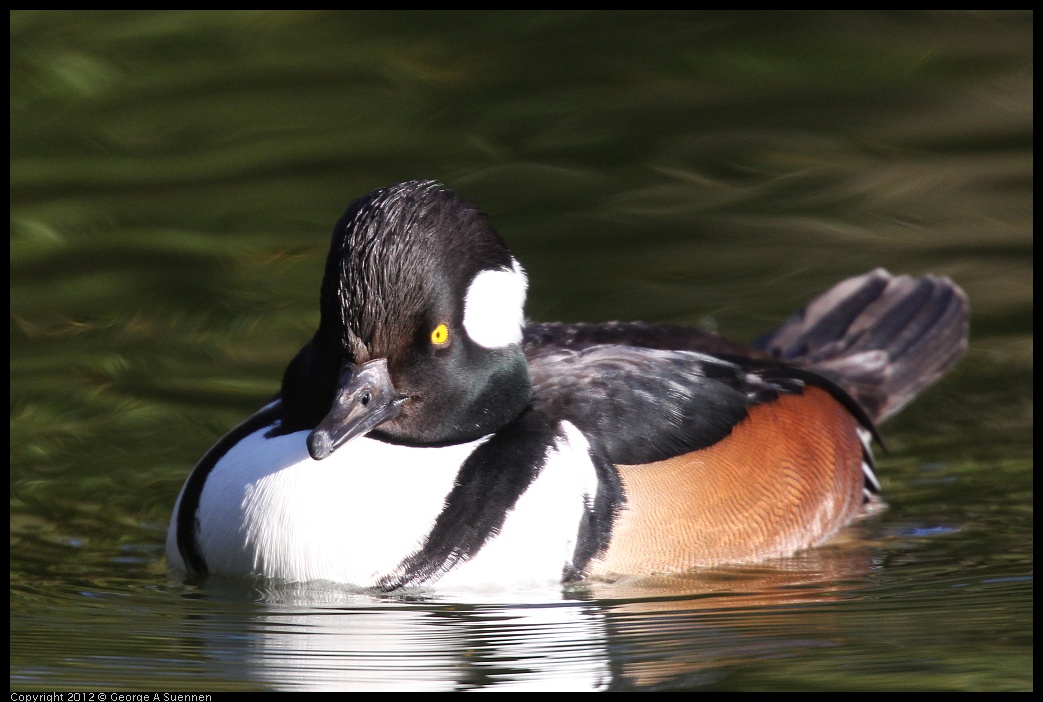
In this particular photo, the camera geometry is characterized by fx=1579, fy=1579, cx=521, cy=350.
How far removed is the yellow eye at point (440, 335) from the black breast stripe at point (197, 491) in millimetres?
933

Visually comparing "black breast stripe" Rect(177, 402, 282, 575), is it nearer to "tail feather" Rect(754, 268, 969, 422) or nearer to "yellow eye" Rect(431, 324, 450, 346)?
"yellow eye" Rect(431, 324, 450, 346)

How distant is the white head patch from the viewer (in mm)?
5973

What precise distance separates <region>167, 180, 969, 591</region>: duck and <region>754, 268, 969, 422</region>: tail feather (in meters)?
1.32

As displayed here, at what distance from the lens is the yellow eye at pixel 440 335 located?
5902mm

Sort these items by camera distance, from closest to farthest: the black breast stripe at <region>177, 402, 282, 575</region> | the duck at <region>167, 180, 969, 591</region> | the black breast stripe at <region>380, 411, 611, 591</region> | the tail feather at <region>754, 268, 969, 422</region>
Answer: the duck at <region>167, 180, 969, 591</region> → the black breast stripe at <region>380, 411, 611, 591</region> → the black breast stripe at <region>177, 402, 282, 575</region> → the tail feather at <region>754, 268, 969, 422</region>

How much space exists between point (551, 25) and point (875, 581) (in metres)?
6.60

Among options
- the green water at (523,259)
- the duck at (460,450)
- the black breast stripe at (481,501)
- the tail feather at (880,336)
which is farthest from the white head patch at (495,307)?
the tail feather at (880,336)

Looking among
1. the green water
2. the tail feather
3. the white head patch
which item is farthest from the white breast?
the tail feather

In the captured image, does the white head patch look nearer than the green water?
Answer: No

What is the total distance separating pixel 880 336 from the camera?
328 inches

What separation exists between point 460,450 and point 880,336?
10.1 feet

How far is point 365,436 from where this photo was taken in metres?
6.19

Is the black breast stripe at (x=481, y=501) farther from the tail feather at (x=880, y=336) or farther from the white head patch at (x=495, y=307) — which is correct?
the tail feather at (x=880, y=336)
